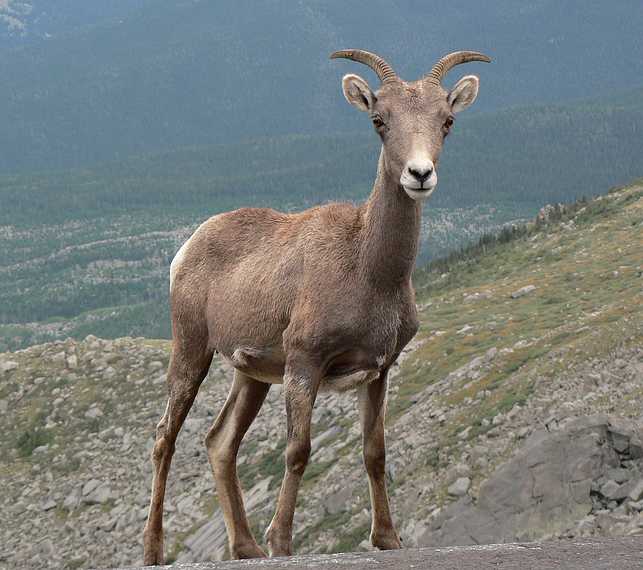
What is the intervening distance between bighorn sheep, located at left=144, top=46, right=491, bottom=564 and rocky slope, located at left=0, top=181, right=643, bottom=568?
4.31 meters

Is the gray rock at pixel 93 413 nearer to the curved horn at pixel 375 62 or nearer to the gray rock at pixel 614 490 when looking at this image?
the gray rock at pixel 614 490

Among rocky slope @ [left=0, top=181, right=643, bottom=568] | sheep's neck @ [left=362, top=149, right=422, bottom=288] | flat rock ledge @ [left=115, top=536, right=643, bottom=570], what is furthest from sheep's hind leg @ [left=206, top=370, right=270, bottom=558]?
rocky slope @ [left=0, top=181, right=643, bottom=568]

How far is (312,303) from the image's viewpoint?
10492 mm

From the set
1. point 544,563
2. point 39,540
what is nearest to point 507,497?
point 544,563

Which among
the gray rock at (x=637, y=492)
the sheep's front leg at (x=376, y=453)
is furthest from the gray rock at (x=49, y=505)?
the sheep's front leg at (x=376, y=453)

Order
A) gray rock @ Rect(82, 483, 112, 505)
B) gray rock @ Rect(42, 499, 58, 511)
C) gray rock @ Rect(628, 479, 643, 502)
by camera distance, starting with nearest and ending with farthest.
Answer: gray rock @ Rect(628, 479, 643, 502) → gray rock @ Rect(82, 483, 112, 505) → gray rock @ Rect(42, 499, 58, 511)

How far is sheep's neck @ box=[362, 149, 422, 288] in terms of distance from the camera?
10453 millimetres

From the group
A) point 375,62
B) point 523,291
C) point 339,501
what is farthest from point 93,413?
point 375,62

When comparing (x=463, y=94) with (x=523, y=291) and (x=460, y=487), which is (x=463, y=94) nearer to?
(x=460, y=487)

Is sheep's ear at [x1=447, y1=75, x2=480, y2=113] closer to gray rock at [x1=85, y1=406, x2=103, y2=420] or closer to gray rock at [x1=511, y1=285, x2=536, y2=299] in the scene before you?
gray rock at [x1=511, y1=285, x2=536, y2=299]

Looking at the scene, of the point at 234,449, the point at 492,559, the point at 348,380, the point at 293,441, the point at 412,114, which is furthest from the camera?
the point at 234,449

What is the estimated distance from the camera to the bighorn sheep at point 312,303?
33.8ft

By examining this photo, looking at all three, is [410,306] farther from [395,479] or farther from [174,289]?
[395,479]

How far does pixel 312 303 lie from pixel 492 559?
2.78 m
